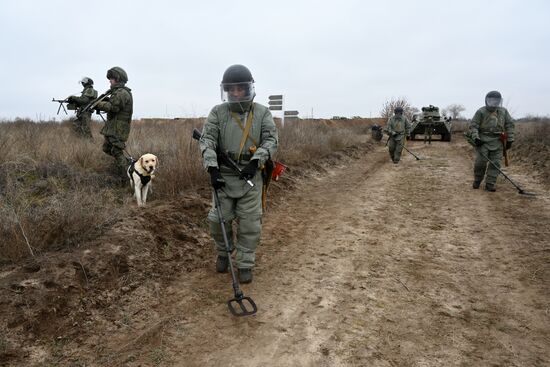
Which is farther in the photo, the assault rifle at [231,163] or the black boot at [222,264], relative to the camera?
the black boot at [222,264]

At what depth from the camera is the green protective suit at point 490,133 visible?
7.52m

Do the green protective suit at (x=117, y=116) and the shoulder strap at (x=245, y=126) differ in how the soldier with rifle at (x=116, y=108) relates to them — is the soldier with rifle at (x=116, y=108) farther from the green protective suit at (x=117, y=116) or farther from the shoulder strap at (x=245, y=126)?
the shoulder strap at (x=245, y=126)

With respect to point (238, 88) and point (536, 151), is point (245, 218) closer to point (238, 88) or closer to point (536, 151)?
point (238, 88)

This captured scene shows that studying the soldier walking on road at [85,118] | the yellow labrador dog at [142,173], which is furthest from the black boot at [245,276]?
the soldier walking on road at [85,118]

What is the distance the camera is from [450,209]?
6102 mm

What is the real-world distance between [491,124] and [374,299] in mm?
6014

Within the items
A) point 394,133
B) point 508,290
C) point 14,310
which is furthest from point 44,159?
point 394,133

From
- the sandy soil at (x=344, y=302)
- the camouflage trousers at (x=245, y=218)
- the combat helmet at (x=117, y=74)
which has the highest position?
the combat helmet at (x=117, y=74)

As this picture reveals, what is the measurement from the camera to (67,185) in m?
5.35

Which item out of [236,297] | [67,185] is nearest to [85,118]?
[67,185]

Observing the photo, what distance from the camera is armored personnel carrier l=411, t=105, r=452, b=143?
19.0 meters

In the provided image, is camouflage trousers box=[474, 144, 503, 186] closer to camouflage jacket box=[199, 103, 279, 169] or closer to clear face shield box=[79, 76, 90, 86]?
camouflage jacket box=[199, 103, 279, 169]

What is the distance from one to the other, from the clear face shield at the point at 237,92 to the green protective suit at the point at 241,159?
126 mm

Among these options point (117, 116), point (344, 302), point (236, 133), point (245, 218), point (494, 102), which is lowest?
point (344, 302)
